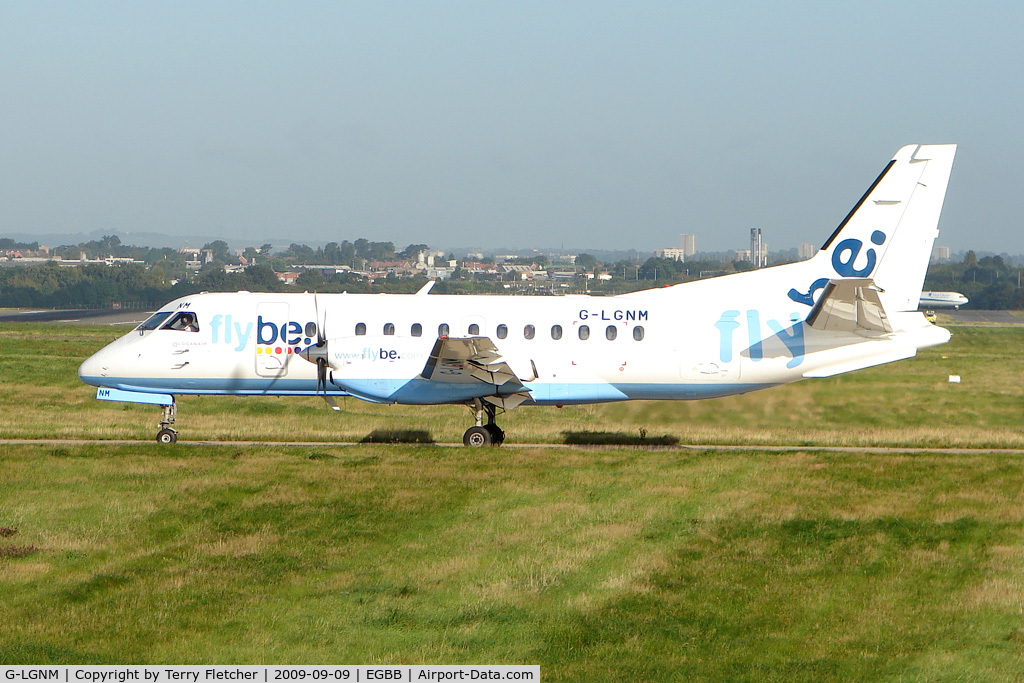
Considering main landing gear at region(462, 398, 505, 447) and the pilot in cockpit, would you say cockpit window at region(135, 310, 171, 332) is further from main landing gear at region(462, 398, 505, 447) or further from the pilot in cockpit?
main landing gear at region(462, 398, 505, 447)

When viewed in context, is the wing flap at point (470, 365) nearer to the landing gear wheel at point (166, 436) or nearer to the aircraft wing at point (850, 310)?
the landing gear wheel at point (166, 436)

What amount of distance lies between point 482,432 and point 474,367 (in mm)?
2165

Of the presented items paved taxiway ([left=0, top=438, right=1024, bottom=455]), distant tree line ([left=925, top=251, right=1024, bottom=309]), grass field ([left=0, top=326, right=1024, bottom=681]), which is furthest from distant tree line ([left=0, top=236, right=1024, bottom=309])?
grass field ([left=0, top=326, right=1024, bottom=681])

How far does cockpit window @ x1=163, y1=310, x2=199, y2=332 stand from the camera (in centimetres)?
2558

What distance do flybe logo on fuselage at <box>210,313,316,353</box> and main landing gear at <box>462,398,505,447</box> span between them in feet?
15.3

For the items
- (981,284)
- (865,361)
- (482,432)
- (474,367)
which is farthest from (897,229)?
(981,284)

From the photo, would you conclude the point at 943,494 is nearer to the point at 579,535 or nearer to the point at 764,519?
the point at 764,519

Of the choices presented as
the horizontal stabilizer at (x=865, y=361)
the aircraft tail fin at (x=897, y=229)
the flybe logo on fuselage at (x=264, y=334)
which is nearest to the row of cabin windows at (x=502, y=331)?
the flybe logo on fuselage at (x=264, y=334)

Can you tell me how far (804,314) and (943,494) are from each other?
6364 mm

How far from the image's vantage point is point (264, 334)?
25.3 m

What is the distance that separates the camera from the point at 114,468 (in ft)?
71.1

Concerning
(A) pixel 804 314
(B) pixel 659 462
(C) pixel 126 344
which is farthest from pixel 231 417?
(A) pixel 804 314

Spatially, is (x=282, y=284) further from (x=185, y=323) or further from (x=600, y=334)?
(x=600, y=334)

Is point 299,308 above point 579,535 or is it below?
above
